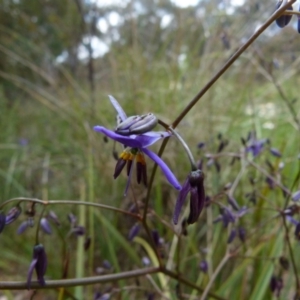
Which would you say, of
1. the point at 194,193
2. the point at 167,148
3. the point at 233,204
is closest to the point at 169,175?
the point at 194,193

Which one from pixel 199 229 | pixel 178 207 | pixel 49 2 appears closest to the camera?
pixel 178 207

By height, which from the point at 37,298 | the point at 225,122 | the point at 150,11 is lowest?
the point at 37,298

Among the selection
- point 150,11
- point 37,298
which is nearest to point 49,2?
point 150,11

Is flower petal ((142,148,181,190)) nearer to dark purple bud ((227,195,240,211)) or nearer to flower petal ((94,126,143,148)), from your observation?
flower petal ((94,126,143,148))

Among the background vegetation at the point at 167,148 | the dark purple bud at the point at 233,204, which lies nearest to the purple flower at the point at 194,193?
the dark purple bud at the point at 233,204

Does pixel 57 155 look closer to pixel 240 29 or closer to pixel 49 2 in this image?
pixel 240 29

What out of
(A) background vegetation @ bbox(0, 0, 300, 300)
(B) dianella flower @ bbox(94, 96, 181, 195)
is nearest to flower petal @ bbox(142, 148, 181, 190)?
(B) dianella flower @ bbox(94, 96, 181, 195)

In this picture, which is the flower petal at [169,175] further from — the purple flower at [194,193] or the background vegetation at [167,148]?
the background vegetation at [167,148]

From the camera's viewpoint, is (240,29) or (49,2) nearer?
(240,29)

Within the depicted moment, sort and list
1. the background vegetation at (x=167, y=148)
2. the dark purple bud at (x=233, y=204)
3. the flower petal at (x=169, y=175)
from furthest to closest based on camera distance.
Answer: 1. the background vegetation at (x=167, y=148)
2. the dark purple bud at (x=233, y=204)
3. the flower petal at (x=169, y=175)
